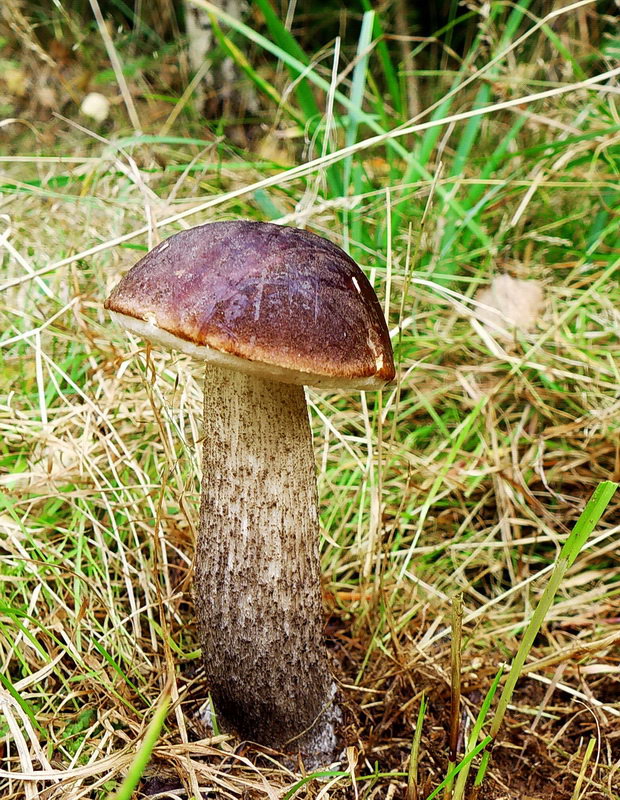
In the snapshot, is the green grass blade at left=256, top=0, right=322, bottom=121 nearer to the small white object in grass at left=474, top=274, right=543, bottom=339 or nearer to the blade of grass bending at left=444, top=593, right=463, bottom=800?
the small white object in grass at left=474, top=274, right=543, bottom=339

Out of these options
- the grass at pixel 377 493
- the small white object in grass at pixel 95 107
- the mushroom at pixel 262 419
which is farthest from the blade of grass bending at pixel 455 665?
the small white object in grass at pixel 95 107

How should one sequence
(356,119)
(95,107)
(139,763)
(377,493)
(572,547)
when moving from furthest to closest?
(95,107), (356,119), (377,493), (572,547), (139,763)

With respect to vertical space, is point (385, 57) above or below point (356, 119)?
above

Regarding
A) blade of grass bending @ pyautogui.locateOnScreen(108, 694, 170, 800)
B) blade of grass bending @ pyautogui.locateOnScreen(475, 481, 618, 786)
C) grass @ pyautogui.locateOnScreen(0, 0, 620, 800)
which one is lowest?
grass @ pyautogui.locateOnScreen(0, 0, 620, 800)

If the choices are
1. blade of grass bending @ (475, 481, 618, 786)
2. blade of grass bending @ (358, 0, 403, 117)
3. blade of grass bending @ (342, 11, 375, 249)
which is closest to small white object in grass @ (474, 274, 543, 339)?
blade of grass bending @ (342, 11, 375, 249)

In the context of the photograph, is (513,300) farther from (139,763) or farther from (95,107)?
(95,107)

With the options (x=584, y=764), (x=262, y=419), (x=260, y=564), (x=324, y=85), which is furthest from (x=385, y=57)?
(x=584, y=764)

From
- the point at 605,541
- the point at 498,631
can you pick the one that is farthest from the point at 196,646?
the point at 605,541

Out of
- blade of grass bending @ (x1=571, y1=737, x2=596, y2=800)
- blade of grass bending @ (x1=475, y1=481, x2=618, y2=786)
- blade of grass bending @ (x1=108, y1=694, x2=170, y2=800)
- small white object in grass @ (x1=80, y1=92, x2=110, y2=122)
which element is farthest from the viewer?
small white object in grass @ (x1=80, y1=92, x2=110, y2=122)

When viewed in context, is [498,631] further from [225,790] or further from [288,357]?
[288,357]
